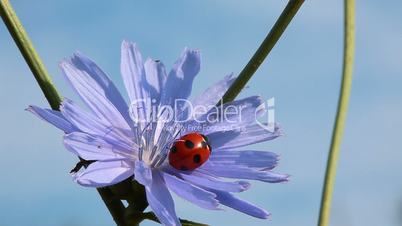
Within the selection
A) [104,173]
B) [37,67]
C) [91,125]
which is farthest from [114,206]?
[37,67]

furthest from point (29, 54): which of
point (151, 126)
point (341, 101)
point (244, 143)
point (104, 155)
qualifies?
point (341, 101)

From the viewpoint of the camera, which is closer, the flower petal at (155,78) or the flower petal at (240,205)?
the flower petal at (240,205)

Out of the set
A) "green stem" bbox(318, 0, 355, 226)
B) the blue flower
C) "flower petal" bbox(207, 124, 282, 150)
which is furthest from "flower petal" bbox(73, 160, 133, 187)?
"green stem" bbox(318, 0, 355, 226)

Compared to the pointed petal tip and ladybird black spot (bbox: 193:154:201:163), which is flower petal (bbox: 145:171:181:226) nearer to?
ladybird black spot (bbox: 193:154:201:163)

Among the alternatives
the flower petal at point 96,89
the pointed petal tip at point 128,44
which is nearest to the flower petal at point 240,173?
the flower petal at point 96,89

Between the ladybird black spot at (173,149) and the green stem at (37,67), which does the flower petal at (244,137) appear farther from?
the green stem at (37,67)

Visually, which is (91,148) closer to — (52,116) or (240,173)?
(52,116)

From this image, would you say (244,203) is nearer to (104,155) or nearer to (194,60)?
(104,155)
